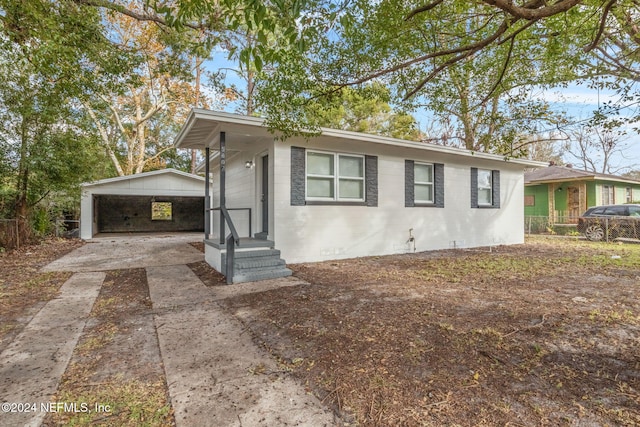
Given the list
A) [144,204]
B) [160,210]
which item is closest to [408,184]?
[144,204]

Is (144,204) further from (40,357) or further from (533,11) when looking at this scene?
(533,11)

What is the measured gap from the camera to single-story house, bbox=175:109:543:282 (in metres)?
6.02

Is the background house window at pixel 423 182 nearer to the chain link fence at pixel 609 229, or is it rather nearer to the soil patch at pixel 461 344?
the soil patch at pixel 461 344

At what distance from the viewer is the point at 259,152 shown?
7.09 metres

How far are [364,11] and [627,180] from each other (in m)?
19.0

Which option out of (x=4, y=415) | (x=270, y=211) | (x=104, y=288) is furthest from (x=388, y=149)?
(x=4, y=415)

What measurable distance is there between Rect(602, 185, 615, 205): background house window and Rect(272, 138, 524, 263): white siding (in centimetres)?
866

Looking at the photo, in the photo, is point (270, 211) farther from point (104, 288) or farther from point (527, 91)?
point (527, 91)

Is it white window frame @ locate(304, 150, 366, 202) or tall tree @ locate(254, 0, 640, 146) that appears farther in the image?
white window frame @ locate(304, 150, 366, 202)

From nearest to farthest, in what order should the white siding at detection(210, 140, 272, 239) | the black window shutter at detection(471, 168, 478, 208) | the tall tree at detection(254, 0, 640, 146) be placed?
the tall tree at detection(254, 0, 640, 146), the white siding at detection(210, 140, 272, 239), the black window shutter at detection(471, 168, 478, 208)

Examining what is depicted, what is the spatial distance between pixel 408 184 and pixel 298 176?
3181mm

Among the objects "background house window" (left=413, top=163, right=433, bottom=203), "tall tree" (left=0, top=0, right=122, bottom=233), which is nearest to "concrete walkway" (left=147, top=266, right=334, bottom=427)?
"tall tree" (left=0, top=0, right=122, bottom=233)

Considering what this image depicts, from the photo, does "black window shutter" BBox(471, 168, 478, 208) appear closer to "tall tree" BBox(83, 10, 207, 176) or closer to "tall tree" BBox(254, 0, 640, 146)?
"tall tree" BBox(254, 0, 640, 146)

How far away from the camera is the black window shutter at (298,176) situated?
650 cm
